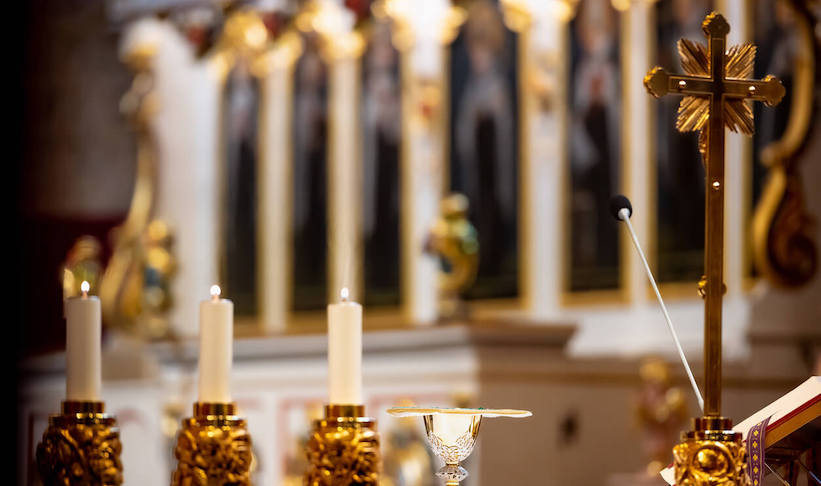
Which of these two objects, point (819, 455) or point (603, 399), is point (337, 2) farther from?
point (819, 455)

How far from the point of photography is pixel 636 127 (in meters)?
7.91

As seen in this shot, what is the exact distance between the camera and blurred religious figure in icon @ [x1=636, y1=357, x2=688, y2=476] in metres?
6.28

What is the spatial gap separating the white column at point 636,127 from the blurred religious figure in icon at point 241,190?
3.25 meters

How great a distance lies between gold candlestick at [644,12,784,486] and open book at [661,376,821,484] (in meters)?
0.08

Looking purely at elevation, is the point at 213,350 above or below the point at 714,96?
below

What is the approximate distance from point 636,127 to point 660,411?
207cm

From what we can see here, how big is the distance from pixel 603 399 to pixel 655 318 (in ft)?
3.62

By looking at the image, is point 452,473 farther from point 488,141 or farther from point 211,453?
point 488,141

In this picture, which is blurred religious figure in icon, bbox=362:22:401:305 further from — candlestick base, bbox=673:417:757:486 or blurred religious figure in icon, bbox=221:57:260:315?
candlestick base, bbox=673:417:757:486

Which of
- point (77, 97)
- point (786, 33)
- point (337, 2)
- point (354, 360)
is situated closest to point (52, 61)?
point (77, 97)

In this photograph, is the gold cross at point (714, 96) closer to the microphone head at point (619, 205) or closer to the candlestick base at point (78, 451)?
the microphone head at point (619, 205)

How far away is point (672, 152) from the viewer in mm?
7637

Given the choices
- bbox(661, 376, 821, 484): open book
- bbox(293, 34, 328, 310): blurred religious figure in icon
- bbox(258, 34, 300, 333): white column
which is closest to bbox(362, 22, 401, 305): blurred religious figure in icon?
bbox(293, 34, 328, 310): blurred religious figure in icon

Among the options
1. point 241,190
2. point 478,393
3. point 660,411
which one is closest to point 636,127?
point 660,411
